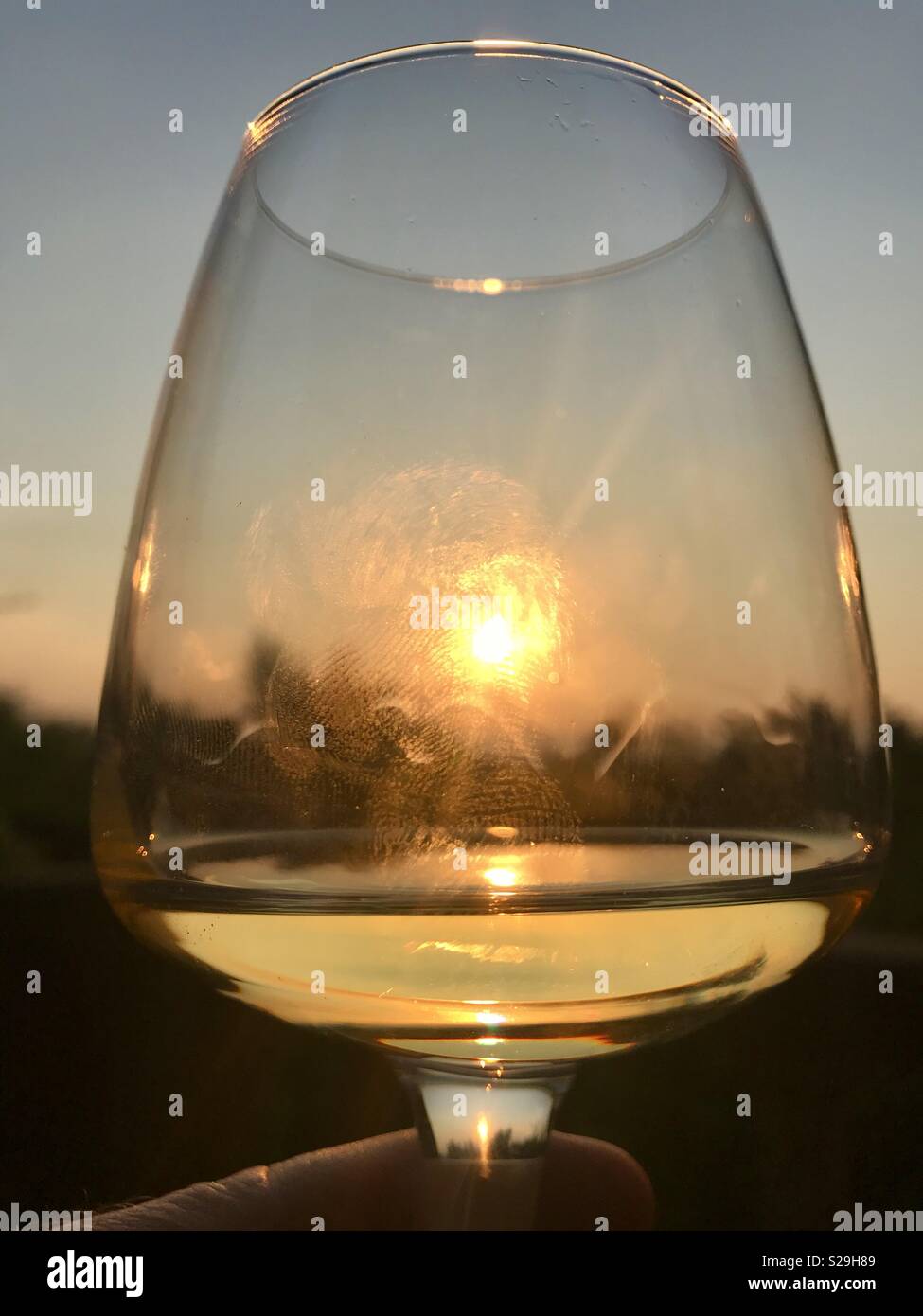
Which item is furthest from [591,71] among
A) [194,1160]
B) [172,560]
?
[194,1160]

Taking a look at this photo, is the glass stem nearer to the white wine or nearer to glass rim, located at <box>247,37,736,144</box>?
the white wine

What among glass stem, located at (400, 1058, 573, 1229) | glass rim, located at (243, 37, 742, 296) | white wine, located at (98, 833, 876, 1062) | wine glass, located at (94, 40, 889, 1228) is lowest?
glass stem, located at (400, 1058, 573, 1229)

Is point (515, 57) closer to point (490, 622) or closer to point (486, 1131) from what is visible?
point (490, 622)

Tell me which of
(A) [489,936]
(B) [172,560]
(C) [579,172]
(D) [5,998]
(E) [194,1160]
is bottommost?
(E) [194,1160]

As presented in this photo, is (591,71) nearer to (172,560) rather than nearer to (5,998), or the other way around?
(172,560)

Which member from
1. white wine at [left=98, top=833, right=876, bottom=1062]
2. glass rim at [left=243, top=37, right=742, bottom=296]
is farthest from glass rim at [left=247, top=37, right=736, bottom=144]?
white wine at [left=98, top=833, right=876, bottom=1062]
